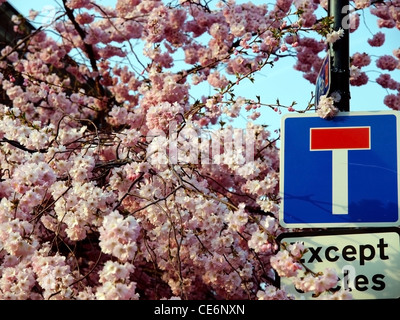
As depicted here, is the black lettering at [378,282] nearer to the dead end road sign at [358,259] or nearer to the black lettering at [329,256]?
the dead end road sign at [358,259]

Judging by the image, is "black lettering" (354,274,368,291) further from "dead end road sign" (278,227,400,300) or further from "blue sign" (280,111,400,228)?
"blue sign" (280,111,400,228)

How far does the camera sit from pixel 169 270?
618 centimetres

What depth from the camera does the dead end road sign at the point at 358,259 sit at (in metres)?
3.66

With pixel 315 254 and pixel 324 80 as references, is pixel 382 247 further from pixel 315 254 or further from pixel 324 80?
pixel 324 80

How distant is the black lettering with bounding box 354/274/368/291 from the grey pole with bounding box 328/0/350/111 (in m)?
1.24

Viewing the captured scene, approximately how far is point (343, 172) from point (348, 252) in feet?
1.69

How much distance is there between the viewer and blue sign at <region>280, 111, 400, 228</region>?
386 cm

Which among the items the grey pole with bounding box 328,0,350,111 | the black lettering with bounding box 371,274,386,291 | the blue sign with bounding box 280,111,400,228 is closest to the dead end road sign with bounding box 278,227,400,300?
the black lettering with bounding box 371,274,386,291

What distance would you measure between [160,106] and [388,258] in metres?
2.61

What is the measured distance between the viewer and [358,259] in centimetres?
370

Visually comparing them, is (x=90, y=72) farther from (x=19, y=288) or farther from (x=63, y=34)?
(x=19, y=288)

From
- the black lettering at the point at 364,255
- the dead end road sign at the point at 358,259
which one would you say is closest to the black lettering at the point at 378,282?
the dead end road sign at the point at 358,259

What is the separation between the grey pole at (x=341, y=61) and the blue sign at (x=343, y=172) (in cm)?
30
